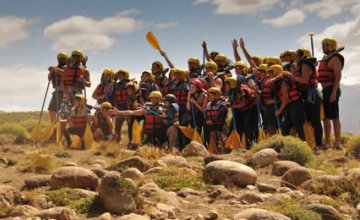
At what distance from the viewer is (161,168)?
30.3 ft

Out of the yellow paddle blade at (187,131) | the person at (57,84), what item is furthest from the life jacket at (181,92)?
the person at (57,84)

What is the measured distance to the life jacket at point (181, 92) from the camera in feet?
48.1

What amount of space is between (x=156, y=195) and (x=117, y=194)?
965mm

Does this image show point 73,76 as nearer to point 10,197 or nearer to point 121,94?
point 121,94

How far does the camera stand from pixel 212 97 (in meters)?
13.7

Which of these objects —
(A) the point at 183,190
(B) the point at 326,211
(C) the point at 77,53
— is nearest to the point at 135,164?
(A) the point at 183,190

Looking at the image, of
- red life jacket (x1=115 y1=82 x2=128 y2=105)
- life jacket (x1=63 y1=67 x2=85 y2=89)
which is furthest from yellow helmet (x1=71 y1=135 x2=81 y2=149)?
life jacket (x1=63 y1=67 x2=85 y2=89)

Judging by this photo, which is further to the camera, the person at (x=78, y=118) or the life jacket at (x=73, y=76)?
the life jacket at (x=73, y=76)

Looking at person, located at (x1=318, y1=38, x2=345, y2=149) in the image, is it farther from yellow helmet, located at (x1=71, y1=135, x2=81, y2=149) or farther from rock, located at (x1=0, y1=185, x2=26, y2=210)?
rock, located at (x1=0, y1=185, x2=26, y2=210)

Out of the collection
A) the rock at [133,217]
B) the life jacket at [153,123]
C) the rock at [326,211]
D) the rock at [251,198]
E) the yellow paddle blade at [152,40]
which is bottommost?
the rock at [326,211]

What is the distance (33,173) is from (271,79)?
6879mm

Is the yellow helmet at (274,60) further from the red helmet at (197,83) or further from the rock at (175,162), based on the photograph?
the rock at (175,162)

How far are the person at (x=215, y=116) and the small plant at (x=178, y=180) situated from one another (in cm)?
477

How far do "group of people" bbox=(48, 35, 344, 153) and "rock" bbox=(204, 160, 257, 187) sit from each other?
4056mm
